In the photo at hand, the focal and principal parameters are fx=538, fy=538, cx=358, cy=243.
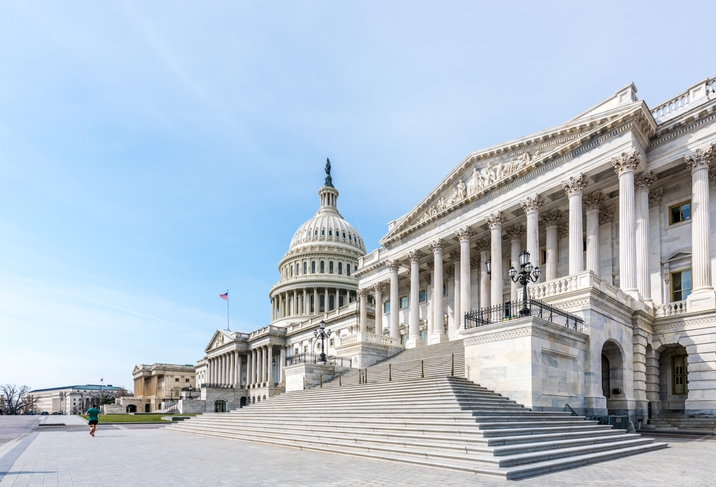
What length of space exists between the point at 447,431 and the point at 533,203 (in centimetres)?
2435

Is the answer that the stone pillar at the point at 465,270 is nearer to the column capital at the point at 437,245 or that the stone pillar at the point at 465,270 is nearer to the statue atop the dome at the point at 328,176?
the column capital at the point at 437,245

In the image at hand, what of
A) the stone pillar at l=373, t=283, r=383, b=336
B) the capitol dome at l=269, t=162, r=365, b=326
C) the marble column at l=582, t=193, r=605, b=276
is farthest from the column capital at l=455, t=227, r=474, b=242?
the capitol dome at l=269, t=162, r=365, b=326

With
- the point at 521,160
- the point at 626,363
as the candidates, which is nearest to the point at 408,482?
the point at 626,363

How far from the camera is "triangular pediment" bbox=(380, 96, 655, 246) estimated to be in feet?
111

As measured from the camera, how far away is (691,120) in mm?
32094

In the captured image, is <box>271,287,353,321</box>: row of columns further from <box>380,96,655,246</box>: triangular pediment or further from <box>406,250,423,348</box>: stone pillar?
<box>380,96,655,246</box>: triangular pediment

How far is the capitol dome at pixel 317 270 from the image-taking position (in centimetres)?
12088

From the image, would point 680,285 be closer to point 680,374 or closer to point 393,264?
point 680,374

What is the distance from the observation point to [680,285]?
109 feet

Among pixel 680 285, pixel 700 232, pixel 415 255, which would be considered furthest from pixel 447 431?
pixel 415 255

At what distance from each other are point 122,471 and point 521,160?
109ft

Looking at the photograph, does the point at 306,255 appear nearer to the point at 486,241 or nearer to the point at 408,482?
the point at 486,241

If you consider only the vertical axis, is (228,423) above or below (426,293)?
below

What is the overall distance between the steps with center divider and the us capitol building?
7.73 ft
